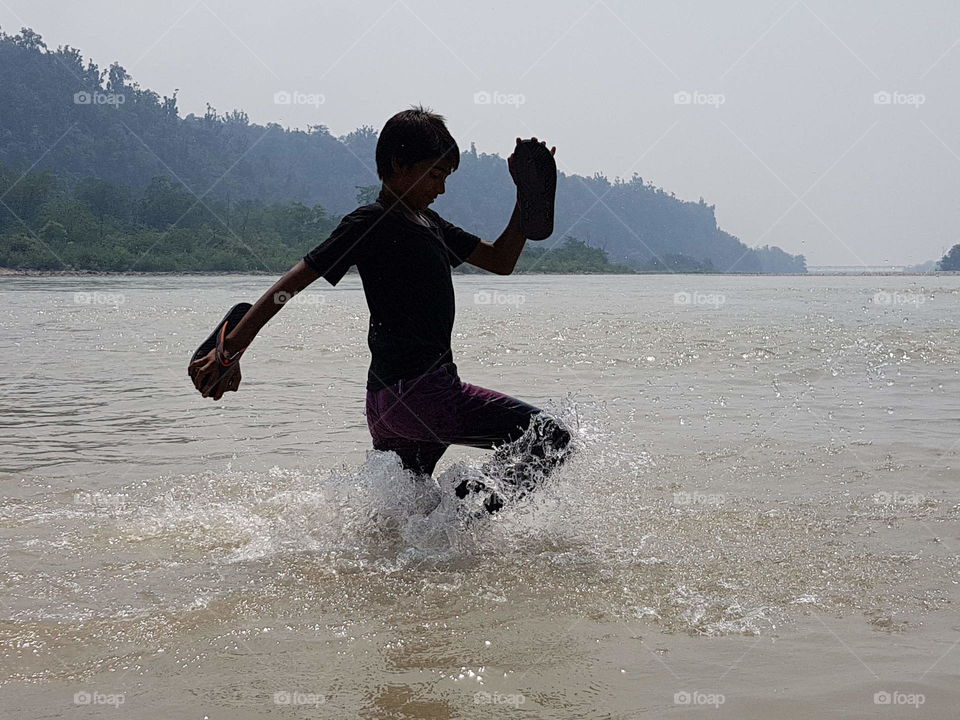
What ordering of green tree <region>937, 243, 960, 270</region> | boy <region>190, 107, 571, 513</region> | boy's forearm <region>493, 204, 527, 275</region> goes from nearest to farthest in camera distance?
boy <region>190, 107, 571, 513</region> → boy's forearm <region>493, 204, 527, 275</region> → green tree <region>937, 243, 960, 270</region>

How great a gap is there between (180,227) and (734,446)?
85.0 meters

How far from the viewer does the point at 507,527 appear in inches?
176

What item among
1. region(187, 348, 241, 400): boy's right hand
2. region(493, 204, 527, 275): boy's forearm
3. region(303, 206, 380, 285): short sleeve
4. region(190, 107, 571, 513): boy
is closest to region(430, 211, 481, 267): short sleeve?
region(190, 107, 571, 513): boy

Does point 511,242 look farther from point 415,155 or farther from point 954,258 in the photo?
point 954,258

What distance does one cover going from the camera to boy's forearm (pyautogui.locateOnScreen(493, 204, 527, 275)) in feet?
13.6

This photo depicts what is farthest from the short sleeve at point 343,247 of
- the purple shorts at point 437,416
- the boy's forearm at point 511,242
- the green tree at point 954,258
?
the green tree at point 954,258

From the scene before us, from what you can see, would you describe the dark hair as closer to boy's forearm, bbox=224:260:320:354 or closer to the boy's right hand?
boy's forearm, bbox=224:260:320:354

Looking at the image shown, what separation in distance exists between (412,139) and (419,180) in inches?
6.2

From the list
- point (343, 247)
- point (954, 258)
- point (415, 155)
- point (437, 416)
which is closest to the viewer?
point (343, 247)

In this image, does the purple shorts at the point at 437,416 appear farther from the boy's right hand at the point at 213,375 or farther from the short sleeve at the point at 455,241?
the boy's right hand at the point at 213,375

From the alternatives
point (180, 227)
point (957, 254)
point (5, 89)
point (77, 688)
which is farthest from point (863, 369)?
point (957, 254)

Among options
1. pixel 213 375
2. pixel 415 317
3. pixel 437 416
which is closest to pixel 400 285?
pixel 415 317

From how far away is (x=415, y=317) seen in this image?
383cm

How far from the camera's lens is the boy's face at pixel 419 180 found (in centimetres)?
379
